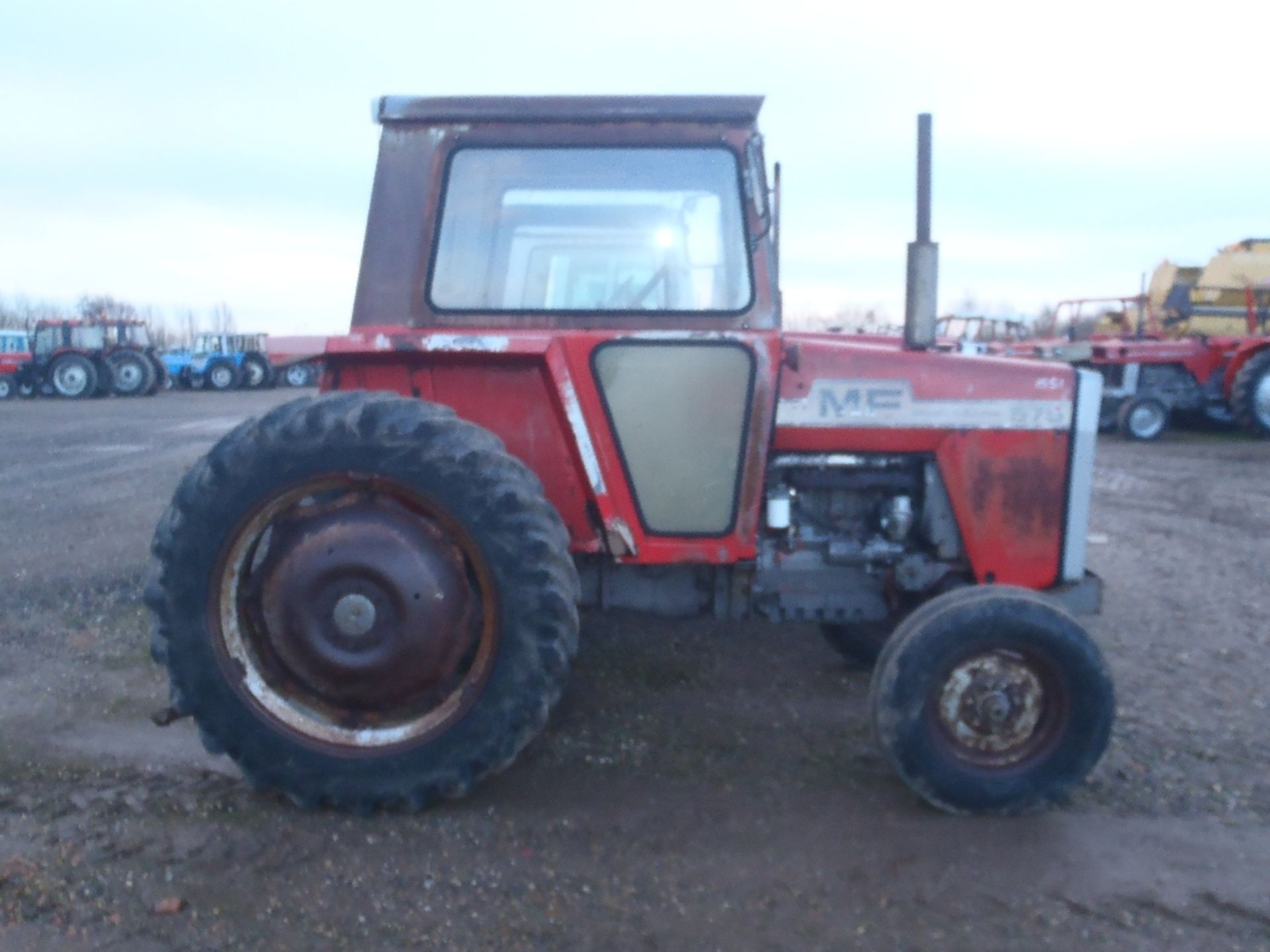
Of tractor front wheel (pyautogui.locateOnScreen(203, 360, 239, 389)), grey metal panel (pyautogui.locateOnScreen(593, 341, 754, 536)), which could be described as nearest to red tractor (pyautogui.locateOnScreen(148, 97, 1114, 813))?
grey metal panel (pyautogui.locateOnScreen(593, 341, 754, 536))

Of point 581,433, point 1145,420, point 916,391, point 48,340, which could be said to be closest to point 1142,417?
point 1145,420

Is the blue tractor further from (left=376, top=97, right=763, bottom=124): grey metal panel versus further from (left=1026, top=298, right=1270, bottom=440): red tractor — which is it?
(left=376, top=97, right=763, bottom=124): grey metal panel

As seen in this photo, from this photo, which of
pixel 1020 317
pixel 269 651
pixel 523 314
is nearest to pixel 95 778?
pixel 269 651

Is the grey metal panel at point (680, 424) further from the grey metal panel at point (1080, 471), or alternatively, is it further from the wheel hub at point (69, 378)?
the wheel hub at point (69, 378)

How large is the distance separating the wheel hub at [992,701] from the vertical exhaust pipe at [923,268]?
980mm

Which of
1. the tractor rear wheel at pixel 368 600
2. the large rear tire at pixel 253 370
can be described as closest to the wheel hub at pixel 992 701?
the tractor rear wheel at pixel 368 600

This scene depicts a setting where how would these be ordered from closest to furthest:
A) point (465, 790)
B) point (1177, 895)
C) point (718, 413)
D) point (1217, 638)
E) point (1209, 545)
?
point (1177, 895) → point (465, 790) → point (718, 413) → point (1217, 638) → point (1209, 545)

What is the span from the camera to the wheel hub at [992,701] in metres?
3.03

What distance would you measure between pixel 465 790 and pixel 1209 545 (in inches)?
245

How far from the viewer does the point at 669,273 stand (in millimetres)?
3330

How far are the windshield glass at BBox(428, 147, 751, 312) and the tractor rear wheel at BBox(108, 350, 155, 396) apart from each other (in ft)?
84.2

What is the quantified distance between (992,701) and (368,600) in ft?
5.97

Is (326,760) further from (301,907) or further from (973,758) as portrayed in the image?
(973,758)

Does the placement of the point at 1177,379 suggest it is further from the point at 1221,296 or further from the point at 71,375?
the point at 71,375
